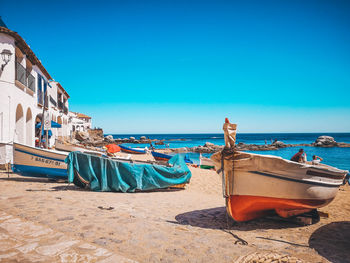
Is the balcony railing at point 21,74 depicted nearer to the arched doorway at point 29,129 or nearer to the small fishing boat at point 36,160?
the arched doorway at point 29,129

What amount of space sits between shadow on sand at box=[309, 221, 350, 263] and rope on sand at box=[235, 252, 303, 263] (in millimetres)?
758

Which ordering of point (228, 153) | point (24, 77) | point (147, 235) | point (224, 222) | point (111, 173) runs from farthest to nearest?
point (24, 77) → point (111, 173) → point (224, 222) → point (228, 153) → point (147, 235)

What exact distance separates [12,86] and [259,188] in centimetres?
1236

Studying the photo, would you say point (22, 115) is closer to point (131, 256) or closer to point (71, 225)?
point (71, 225)

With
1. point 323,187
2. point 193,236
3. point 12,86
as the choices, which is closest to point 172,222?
point 193,236

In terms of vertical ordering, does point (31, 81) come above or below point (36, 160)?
above

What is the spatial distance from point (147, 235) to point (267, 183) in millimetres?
2911

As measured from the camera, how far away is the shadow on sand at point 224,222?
17.8ft

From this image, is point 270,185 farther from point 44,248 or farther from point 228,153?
point 44,248

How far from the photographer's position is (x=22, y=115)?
43.4 feet

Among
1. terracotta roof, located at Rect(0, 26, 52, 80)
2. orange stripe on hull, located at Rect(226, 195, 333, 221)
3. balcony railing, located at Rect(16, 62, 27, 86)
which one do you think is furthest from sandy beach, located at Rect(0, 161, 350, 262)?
terracotta roof, located at Rect(0, 26, 52, 80)

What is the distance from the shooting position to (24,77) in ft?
42.9

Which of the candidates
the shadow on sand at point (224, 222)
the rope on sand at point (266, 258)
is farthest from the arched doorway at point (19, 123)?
the rope on sand at point (266, 258)

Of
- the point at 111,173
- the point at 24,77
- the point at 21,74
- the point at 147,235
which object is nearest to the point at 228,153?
the point at 147,235
